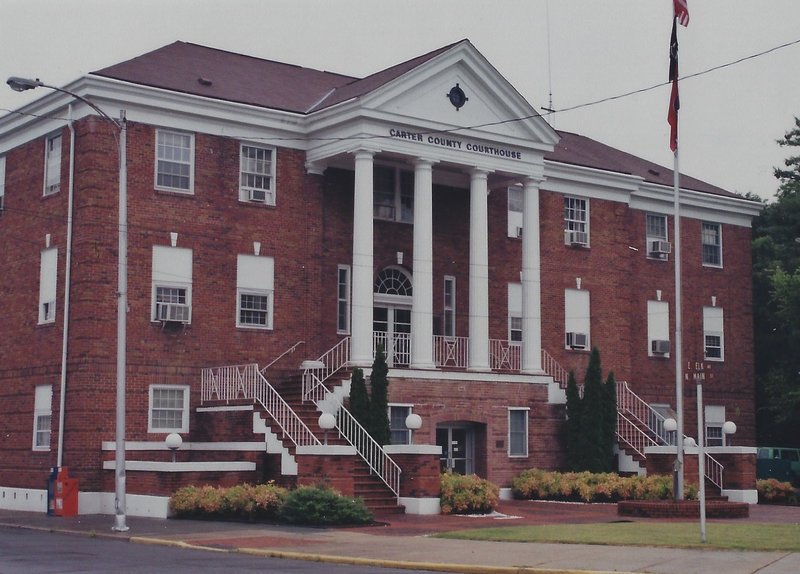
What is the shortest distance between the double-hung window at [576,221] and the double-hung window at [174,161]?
13.9 m

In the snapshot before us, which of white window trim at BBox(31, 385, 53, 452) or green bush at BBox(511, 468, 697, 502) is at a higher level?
white window trim at BBox(31, 385, 53, 452)

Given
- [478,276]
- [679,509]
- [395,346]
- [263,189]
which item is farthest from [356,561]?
[263,189]

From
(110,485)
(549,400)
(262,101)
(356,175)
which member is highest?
(262,101)

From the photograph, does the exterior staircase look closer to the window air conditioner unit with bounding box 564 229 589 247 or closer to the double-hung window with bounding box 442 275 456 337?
the double-hung window with bounding box 442 275 456 337

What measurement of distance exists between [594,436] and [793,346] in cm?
1675

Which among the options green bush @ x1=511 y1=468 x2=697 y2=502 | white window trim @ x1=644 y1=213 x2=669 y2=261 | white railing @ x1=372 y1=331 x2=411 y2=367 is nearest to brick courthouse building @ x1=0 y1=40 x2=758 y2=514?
white railing @ x1=372 y1=331 x2=411 y2=367

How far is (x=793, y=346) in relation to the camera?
163 feet

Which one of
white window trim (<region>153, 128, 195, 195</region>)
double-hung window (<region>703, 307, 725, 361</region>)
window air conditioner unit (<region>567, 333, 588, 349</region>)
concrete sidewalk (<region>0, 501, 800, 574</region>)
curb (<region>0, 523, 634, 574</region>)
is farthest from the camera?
double-hung window (<region>703, 307, 725, 361</region>)

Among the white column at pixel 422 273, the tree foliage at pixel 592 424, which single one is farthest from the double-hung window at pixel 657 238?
the white column at pixel 422 273

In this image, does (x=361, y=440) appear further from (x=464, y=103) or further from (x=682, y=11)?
(x=682, y=11)

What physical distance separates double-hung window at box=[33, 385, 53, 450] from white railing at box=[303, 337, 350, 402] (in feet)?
22.2

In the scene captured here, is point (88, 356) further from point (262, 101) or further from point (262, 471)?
point (262, 101)

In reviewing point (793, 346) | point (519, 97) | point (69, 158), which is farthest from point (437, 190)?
point (793, 346)

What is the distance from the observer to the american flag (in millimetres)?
28453
